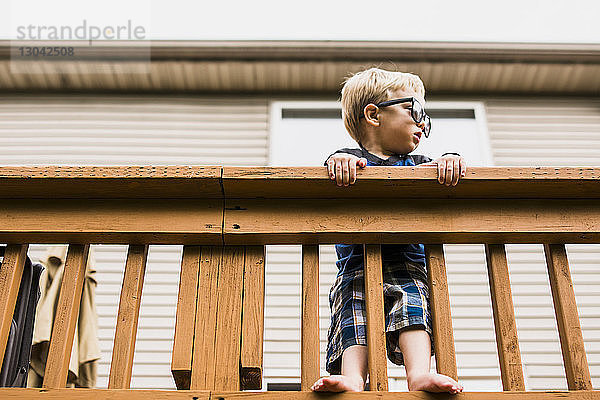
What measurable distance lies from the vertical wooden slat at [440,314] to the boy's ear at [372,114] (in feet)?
2.78

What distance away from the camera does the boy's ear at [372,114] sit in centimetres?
256

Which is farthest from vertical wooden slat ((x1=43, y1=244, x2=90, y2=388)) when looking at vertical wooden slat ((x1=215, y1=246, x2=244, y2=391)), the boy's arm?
the boy's arm

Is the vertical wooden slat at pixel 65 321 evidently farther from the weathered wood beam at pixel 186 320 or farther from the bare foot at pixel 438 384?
the bare foot at pixel 438 384

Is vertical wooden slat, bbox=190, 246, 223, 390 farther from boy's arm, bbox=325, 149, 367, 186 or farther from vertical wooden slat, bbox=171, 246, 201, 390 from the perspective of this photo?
boy's arm, bbox=325, 149, 367, 186

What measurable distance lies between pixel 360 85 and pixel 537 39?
403 centimetres

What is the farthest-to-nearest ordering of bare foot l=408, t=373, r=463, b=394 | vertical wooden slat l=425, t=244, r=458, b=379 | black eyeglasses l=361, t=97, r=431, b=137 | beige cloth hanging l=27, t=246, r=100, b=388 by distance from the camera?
beige cloth hanging l=27, t=246, r=100, b=388
black eyeglasses l=361, t=97, r=431, b=137
vertical wooden slat l=425, t=244, r=458, b=379
bare foot l=408, t=373, r=463, b=394

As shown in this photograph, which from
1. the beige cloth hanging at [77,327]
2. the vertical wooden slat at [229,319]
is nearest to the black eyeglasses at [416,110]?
the vertical wooden slat at [229,319]

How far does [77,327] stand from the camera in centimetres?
322

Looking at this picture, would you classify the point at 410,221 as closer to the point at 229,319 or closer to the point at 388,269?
the point at 388,269

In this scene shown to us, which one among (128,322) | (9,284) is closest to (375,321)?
(128,322)

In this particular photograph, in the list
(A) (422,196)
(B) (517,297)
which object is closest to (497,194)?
(A) (422,196)

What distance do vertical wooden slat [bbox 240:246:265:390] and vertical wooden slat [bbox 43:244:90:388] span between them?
1.49 feet

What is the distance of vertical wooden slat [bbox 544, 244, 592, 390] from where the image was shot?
165 centimetres

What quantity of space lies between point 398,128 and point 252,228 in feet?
3.04
